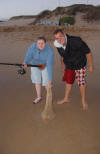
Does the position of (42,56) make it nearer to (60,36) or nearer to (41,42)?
(41,42)

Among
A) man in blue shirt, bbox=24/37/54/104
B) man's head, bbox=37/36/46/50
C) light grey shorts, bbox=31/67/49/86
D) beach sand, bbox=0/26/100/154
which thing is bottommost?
beach sand, bbox=0/26/100/154

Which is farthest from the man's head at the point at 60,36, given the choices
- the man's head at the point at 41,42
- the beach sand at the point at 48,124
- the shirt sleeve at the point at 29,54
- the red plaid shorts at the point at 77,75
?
the beach sand at the point at 48,124

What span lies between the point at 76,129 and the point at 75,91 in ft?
4.14

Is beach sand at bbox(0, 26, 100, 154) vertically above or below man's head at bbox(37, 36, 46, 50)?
below

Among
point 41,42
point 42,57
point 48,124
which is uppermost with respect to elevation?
point 41,42

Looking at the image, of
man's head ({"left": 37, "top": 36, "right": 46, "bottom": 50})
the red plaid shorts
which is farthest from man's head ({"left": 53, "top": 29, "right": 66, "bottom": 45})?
the red plaid shorts

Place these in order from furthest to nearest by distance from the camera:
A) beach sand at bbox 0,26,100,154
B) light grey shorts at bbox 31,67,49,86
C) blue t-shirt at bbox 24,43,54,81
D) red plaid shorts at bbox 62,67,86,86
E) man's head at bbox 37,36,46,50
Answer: light grey shorts at bbox 31,67,49,86, red plaid shorts at bbox 62,67,86,86, blue t-shirt at bbox 24,43,54,81, man's head at bbox 37,36,46,50, beach sand at bbox 0,26,100,154

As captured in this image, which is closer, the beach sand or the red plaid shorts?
the beach sand

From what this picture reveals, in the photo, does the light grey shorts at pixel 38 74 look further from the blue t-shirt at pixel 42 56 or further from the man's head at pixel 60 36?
the man's head at pixel 60 36

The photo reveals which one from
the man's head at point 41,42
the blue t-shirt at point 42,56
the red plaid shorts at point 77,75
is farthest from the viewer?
the red plaid shorts at point 77,75

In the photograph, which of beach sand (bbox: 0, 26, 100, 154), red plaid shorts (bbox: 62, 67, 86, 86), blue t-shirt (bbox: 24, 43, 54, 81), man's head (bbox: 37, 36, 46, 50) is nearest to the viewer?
beach sand (bbox: 0, 26, 100, 154)

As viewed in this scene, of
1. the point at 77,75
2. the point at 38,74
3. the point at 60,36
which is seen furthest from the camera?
the point at 38,74

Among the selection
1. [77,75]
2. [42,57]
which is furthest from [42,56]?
[77,75]

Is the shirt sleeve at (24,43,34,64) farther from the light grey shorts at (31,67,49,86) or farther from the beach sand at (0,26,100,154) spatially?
the beach sand at (0,26,100,154)
